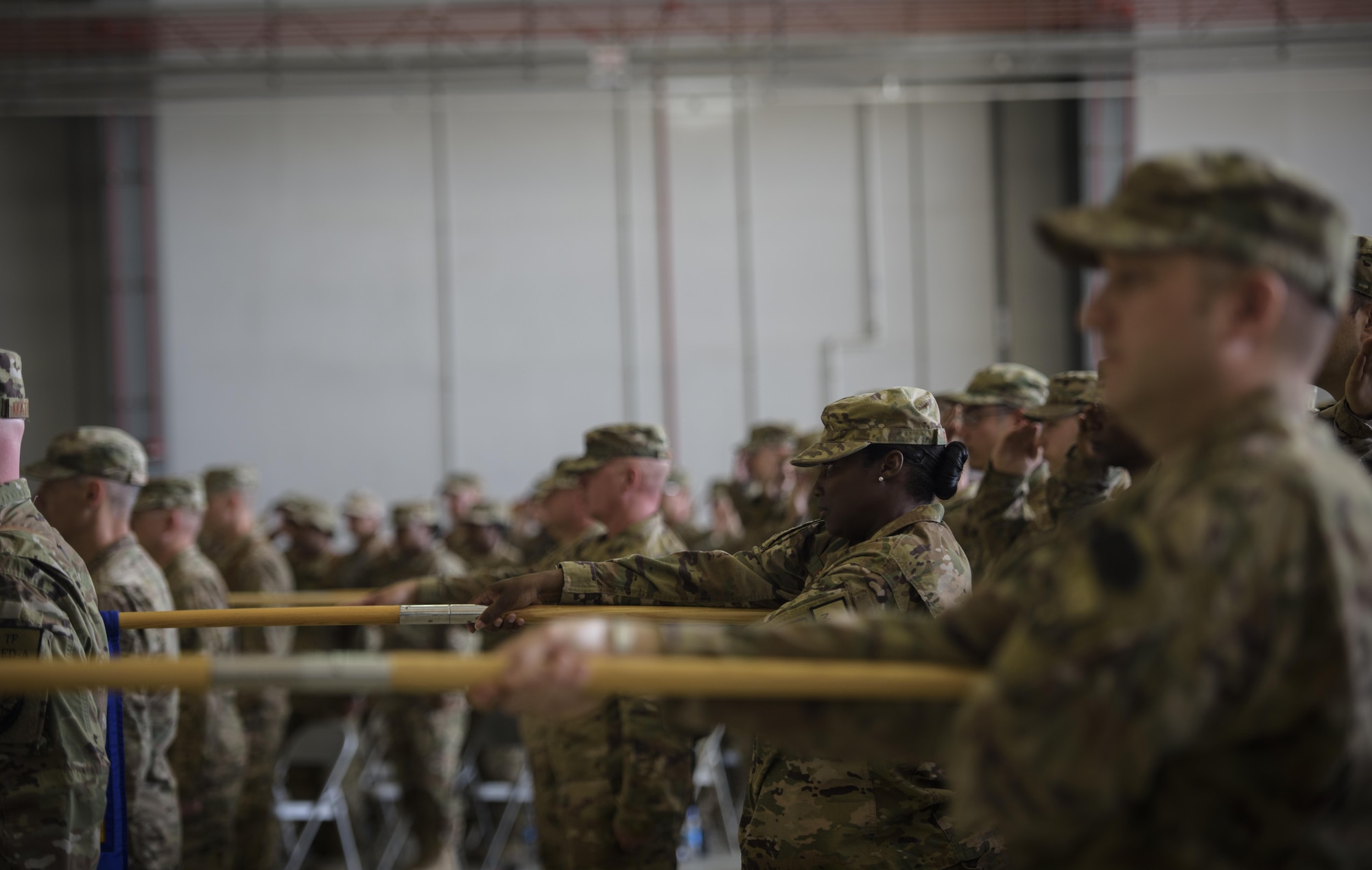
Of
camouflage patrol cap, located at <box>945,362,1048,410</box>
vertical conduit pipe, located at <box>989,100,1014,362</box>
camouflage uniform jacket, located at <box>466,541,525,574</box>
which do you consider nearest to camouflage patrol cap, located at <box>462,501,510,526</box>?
camouflage uniform jacket, located at <box>466,541,525,574</box>

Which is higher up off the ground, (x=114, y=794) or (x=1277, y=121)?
(x=1277, y=121)

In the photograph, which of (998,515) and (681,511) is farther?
(681,511)

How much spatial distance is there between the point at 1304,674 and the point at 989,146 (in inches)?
410

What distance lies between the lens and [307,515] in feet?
28.6

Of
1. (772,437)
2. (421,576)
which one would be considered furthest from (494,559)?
(772,437)

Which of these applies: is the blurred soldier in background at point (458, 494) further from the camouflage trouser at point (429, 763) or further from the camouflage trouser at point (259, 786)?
the camouflage trouser at point (259, 786)

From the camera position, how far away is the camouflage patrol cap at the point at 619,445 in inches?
179

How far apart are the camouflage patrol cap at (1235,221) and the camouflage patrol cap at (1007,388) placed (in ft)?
10.9

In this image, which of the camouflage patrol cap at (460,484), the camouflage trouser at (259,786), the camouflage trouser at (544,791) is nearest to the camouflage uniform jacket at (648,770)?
the camouflage trouser at (544,791)

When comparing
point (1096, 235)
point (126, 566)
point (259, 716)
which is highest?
point (1096, 235)

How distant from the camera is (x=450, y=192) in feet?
38.0

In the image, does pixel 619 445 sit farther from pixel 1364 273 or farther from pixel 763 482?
pixel 763 482

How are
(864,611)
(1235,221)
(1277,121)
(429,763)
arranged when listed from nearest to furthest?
(1235,221), (864,611), (429,763), (1277,121)

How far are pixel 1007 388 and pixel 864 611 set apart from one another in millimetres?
2478
